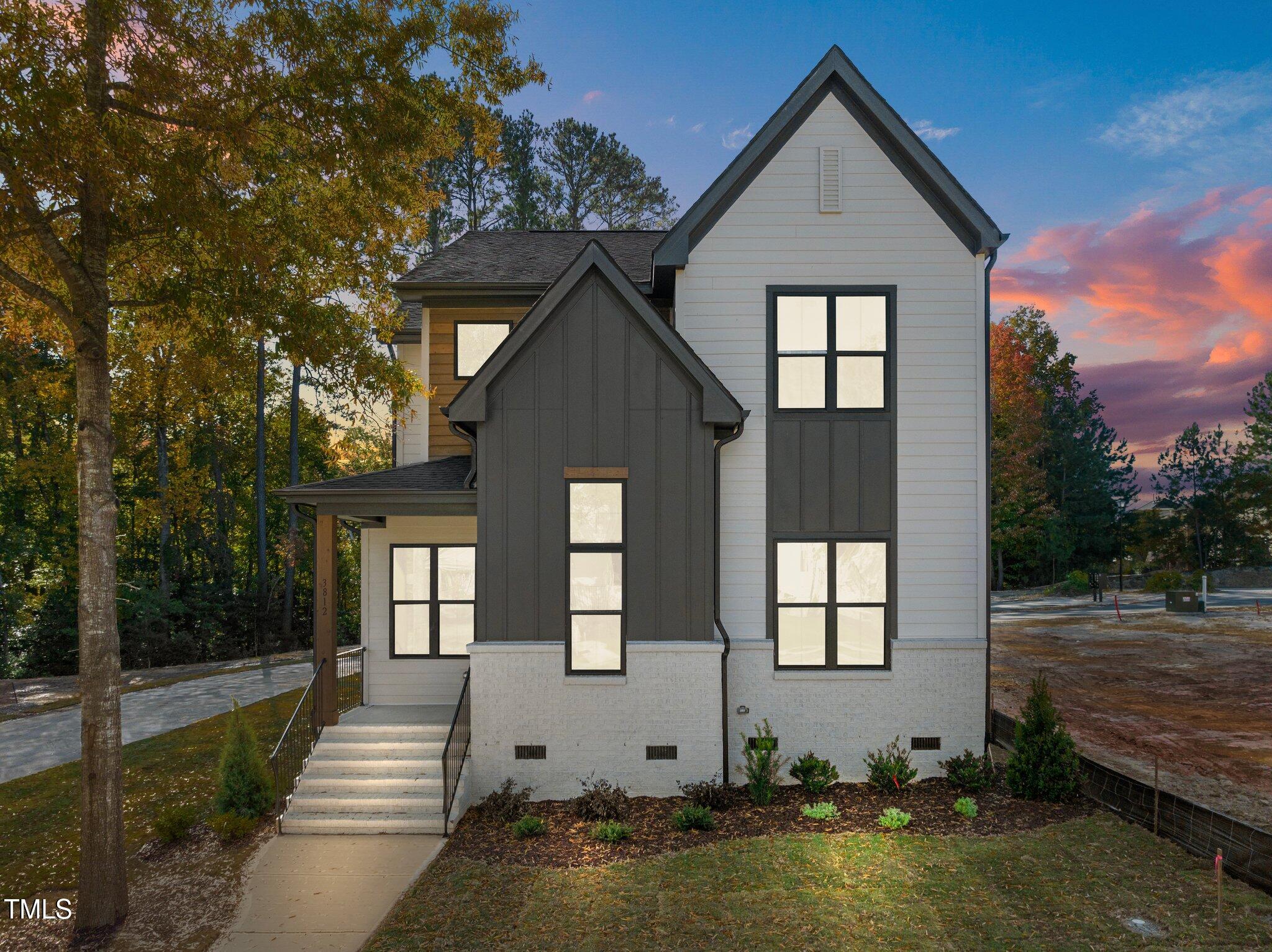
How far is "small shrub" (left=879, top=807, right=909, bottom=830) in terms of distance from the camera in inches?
326

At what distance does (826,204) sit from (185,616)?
2709 cm

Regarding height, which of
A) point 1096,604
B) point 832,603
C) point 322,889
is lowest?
point 1096,604

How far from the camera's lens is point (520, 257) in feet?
43.1

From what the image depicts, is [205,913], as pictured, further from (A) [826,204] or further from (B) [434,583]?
(A) [826,204]

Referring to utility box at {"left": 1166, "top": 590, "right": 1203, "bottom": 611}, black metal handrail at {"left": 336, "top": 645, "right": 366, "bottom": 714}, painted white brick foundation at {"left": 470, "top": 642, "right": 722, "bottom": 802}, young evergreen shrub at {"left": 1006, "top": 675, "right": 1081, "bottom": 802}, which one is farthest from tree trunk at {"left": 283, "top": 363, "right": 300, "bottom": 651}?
utility box at {"left": 1166, "top": 590, "right": 1203, "bottom": 611}

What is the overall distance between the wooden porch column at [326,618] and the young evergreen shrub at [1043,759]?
366 inches

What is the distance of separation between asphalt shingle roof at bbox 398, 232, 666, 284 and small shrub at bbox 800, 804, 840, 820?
805 cm

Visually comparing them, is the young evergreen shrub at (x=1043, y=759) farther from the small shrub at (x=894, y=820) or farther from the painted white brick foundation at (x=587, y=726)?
the painted white brick foundation at (x=587, y=726)

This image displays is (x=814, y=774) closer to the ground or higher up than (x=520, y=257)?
closer to the ground

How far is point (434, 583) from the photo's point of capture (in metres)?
11.2

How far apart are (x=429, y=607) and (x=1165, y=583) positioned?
40.8m

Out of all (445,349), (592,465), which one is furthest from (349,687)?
(592,465)

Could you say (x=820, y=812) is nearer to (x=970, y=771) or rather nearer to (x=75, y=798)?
(x=970, y=771)

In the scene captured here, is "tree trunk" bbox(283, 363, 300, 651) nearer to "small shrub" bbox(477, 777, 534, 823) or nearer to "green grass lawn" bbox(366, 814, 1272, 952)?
"small shrub" bbox(477, 777, 534, 823)
